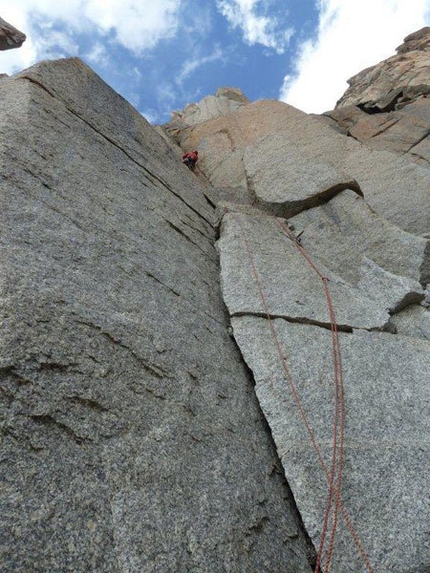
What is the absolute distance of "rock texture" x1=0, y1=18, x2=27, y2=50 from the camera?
56.2 feet

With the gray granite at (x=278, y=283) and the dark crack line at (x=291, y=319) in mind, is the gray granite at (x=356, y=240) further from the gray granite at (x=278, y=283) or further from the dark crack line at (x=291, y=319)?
the dark crack line at (x=291, y=319)

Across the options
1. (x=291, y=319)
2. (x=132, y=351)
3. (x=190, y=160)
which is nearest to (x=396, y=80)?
(x=190, y=160)

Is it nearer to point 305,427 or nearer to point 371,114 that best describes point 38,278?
point 305,427

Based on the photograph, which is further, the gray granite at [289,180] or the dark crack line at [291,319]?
the gray granite at [289,180]

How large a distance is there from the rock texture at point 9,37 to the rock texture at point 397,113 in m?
13.6

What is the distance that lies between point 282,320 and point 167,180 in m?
4.52

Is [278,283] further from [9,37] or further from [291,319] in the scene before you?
[9,37]

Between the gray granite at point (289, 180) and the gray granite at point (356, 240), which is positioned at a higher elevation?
the gray granite at point (289, 180)

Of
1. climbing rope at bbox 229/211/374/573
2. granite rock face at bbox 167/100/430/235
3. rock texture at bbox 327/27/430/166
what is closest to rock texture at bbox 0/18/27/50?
granite rock face at bbox 167/100/430/235

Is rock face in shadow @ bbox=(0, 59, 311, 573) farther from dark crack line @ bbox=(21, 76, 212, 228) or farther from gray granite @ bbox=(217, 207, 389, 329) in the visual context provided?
dark crack line @ bbox=(21, 76, 212, 228)

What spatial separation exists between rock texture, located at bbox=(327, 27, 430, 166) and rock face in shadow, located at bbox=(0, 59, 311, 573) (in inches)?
443

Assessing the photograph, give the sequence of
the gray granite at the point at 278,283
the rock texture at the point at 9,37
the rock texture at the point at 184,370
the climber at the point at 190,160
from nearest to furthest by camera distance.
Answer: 1. the rock texture at the point at 184,370
2. the gray granite at the point at 278,283
3. the climber at the point at 190,160
4. the rock texture at the point at 9,37

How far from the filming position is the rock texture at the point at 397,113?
574 inches

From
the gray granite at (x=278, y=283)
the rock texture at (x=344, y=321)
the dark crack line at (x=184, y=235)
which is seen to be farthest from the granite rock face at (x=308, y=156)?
the dark crack line at (x=184, y=235)
